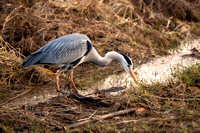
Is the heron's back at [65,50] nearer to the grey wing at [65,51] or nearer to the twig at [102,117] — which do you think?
the grey wing at [65,51]

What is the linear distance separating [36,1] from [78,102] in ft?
12.2

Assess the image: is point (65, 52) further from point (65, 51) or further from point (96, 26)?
point (96, 26)

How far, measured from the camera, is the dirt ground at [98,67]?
3.85 m

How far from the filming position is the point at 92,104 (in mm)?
4625

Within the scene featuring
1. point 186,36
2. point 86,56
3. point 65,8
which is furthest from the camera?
point 186,36

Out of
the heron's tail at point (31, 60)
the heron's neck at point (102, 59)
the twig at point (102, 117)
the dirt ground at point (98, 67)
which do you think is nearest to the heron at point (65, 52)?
the heron's tail at point (31, 60)

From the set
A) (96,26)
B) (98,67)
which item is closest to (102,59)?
(98,67)

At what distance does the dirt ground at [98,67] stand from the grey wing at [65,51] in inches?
23.6

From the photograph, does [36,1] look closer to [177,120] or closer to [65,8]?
[65,8]

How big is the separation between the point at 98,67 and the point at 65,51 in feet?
4.83

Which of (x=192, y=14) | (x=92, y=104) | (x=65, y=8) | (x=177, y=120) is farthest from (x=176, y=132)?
(x=192, y=14)

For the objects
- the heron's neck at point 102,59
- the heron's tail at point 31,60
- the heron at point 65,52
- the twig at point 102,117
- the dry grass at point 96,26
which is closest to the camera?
the twig at point 102,117

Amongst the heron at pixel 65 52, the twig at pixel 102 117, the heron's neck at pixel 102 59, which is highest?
the heron at pixel 65 52

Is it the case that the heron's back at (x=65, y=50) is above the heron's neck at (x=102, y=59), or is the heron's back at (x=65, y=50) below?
above
